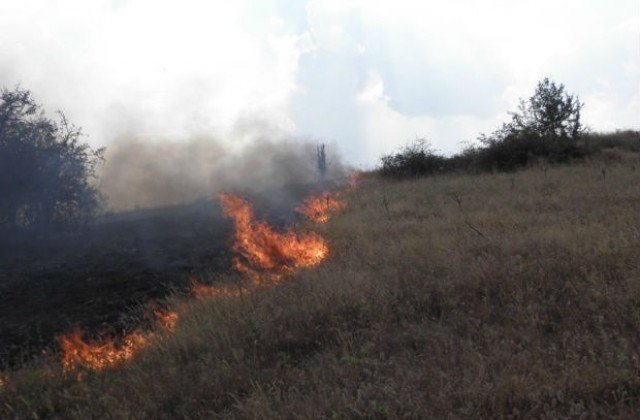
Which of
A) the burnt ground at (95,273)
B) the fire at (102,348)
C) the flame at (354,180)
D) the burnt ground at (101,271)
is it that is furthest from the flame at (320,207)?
the fire at (102,348)

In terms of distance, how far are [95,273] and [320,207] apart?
675 cm

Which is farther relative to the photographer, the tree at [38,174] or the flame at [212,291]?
the tree at [38,174]

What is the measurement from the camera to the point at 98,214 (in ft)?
59.2

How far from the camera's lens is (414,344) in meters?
5.40

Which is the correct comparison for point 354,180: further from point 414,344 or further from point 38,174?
point 414,344

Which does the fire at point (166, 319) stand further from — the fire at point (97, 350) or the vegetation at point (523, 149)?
the vegetation at point (523, 149)

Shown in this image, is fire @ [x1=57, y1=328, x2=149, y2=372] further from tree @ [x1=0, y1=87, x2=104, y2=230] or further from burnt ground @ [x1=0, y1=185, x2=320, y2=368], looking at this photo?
tree @ [x1=0, y1=87, x2=104, y2=230]

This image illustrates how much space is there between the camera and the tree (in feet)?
50.6

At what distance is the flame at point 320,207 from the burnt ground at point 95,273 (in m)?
2.22

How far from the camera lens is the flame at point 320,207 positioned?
46.6 feet

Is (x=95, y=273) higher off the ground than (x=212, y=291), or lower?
higher

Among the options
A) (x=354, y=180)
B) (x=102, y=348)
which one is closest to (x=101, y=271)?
(x=102, y=348)

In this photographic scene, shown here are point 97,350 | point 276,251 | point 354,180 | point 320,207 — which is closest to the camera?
point 97,350

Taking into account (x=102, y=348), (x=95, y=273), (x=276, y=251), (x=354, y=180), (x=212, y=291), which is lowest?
(x=102, y=348)
